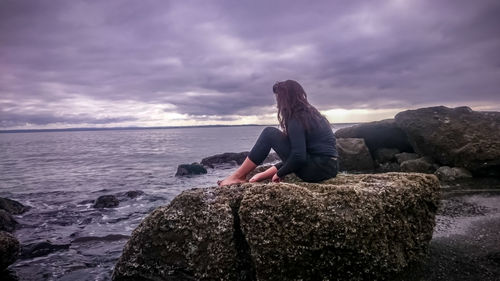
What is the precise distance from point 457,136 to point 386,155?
4.98 m

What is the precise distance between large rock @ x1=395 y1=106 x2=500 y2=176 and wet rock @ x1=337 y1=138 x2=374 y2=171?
275 centimetres

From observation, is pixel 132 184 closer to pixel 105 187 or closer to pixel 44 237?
pixel 105 187

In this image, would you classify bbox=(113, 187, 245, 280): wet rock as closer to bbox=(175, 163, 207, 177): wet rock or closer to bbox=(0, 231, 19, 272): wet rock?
bbox=(0, 231, 19, 272): wet rock

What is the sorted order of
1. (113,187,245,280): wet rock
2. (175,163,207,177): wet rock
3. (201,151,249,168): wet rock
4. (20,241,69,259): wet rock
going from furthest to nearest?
(201,151,249,168): wet rock → (175,163,207,177): wet rock → (20,241,69,259): wet rock → (113,187,245,280): wet rock

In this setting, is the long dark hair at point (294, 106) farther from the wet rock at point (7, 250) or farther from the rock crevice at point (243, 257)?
the wet rock at point (7, 250)

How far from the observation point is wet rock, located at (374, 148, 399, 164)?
20.4 m

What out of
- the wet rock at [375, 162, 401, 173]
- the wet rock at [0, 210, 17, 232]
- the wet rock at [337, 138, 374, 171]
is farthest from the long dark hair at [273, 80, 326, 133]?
the wet rock at [375, 162, 401, 173]

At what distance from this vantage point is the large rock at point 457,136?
48.5 ft

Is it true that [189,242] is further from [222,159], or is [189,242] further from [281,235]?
[222,159]

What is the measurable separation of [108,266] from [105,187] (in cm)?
1422

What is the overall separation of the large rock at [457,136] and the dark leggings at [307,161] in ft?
39.6

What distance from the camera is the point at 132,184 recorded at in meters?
22.0

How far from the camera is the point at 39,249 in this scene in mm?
9078

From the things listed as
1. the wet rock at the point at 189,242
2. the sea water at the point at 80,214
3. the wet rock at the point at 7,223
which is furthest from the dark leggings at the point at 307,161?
the wet rock at the point at 7,223
